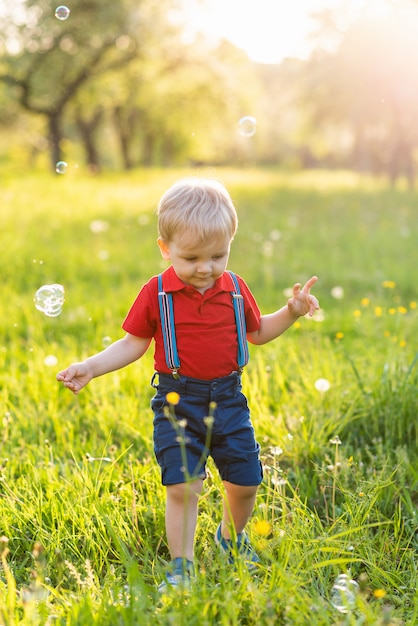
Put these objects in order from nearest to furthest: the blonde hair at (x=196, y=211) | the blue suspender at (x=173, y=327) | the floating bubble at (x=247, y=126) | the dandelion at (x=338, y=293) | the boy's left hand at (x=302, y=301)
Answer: the blonde hair at (x=196, y=211) < the blue suspender at (x=173, y=327) < the boy's left hand at (x=302, y=301) < the floating bubble at (x=247, y=126) < the dandelion at (x=338, y=293)

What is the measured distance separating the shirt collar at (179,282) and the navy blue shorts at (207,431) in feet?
1.09

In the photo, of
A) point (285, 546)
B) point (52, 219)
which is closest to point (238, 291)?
point (285, 546)

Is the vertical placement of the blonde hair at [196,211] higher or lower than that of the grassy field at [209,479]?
higher

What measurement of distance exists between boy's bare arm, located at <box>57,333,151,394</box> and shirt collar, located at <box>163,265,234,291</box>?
0.24 metres

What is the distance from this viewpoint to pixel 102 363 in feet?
8.34

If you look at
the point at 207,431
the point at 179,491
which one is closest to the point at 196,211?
the point at 207,431

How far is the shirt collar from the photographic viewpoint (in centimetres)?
251

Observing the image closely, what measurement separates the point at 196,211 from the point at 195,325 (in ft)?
1.38

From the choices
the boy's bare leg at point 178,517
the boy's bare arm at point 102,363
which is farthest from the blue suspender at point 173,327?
the boy's bare leg at point 178,517

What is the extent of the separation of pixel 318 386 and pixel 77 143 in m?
54.5

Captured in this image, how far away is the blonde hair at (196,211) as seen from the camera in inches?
93.2

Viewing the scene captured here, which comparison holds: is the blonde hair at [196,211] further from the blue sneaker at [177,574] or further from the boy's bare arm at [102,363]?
the blue sneaker at [177,574]

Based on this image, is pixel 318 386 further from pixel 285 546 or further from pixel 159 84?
pixel 159 84

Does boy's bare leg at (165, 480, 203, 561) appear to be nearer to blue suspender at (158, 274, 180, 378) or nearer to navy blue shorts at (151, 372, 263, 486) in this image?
navy blue shorts at (151, 372, 263, 486)
